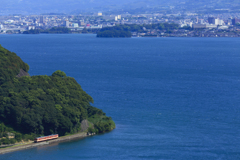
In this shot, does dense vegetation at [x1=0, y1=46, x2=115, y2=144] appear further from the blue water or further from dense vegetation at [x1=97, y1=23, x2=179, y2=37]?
dense vegetation at [x1=97, y1=23, x2=179, y2=37]

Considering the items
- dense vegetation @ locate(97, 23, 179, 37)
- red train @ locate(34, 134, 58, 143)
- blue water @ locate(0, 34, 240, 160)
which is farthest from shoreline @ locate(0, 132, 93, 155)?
dense vegetation @ locate(97, 23, 179, 37)

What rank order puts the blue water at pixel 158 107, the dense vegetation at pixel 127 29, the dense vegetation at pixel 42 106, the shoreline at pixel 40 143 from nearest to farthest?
the shoreline at pixel 40 143
the blue water at pixel 158 107
the dense vegetation at pixel 42 106
the dense vegetation at pixel 127 29

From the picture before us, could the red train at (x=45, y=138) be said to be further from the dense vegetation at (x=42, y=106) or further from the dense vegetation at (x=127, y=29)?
the dense vegetation at (x=127, y=29)

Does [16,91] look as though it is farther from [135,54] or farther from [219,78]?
[135,54]

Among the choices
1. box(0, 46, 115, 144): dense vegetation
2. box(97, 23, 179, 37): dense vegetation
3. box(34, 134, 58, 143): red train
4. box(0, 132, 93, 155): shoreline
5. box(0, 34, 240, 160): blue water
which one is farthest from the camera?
box(97, 23, 179, 37): dense vegetation

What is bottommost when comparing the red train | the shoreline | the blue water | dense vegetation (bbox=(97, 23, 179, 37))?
dense vegetation (bbox=(97, 23, 179, 37))

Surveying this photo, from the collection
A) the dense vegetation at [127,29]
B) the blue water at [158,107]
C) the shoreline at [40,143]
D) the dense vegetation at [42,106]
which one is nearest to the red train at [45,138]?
the shoreline at [40,143]
